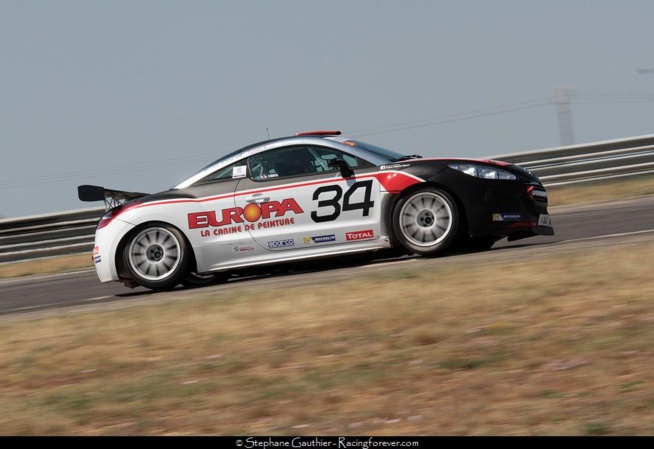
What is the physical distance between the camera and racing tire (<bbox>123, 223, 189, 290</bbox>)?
10.3 meters

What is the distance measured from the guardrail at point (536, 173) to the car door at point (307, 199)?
8.13 metres

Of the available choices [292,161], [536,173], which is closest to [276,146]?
[292,161]

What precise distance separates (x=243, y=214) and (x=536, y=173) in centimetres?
865

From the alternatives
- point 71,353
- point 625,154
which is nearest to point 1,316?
point 71,353

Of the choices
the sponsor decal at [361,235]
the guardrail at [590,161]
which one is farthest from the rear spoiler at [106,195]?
the guardrail at [590,161]

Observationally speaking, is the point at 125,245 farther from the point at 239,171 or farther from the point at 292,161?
the point at 292,161

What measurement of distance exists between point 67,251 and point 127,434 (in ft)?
43.1

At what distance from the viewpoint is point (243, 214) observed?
10109 mm

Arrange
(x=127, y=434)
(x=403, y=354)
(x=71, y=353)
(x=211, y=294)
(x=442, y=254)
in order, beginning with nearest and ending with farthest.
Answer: (x=127, y=434), (x=403, y=354), (x=71, y=353), (x=211, y=294), (x=442, y=254)

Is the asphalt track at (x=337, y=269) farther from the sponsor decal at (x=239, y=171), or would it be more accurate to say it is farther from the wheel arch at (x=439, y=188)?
the sponsor decal at (x=239, y=171)

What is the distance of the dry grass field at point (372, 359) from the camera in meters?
4.98

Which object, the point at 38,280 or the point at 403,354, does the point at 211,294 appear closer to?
the point at 403,354

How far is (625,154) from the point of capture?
17172 millimetres
